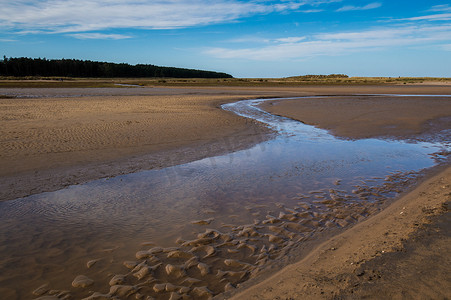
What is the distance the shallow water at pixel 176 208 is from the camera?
3.75 m

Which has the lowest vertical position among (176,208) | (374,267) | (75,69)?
(176,208)

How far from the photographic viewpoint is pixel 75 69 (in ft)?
359

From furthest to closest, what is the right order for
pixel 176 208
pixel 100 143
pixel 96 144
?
1. pixel 100 143
2. pixel 96 144
3. pixel 176 208

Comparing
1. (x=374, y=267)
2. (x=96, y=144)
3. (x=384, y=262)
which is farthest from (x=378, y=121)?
(x=374, y=267)

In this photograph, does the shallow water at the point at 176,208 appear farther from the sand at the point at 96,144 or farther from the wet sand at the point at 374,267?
the sand at the point at 96,144

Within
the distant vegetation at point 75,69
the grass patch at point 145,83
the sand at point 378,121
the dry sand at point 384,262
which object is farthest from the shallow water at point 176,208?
the distant vegetation at point 75,69

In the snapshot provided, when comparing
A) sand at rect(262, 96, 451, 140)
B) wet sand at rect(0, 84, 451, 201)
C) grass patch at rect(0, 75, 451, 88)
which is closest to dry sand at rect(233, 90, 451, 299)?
wet sand at rect(0, 84, 451, 201)

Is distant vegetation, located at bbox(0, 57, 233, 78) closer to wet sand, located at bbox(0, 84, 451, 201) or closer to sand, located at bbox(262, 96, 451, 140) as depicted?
wet sand, located at bbox(0, 84, 451, 201)

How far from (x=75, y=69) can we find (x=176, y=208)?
396ft

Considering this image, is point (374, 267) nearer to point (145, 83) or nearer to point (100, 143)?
point (100, 143)

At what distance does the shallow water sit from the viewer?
12.3 feet

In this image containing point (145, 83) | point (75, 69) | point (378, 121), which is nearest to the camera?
point (378, 121)

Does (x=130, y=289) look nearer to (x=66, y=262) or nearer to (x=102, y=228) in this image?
(x=66, y=262)

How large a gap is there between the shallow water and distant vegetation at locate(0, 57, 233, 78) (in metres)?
113
